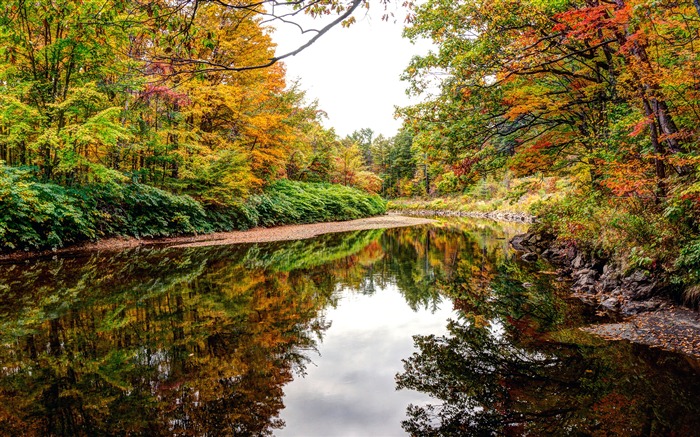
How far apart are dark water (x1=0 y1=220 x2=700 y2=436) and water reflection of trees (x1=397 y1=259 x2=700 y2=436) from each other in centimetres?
2

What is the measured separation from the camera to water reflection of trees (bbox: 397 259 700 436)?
2.76 m

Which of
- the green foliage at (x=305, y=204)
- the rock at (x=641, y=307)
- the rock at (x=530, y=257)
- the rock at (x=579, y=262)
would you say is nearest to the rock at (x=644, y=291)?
the rock at (x=641, y=307)

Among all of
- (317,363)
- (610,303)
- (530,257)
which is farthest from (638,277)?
(317,363)

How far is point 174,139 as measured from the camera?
583 inches

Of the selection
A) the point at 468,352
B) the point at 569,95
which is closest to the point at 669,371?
the point at 468,352

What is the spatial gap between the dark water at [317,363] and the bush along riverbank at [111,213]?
2330 mm

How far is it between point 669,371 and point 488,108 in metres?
8.05

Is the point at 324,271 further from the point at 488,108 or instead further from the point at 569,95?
the point at 569,95

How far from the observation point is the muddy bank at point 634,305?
13.7 ft

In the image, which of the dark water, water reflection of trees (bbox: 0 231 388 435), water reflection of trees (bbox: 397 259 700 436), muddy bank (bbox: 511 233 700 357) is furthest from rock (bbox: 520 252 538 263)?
water reflection of trees (bbox: 0 231 388 435)

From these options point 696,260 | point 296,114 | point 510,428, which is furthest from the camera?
→ point 296,114

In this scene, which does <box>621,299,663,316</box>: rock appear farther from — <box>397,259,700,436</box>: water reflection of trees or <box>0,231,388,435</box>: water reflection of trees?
<box>0,231,388,435</box>: water reflection of trees

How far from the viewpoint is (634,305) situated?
17.4 ft

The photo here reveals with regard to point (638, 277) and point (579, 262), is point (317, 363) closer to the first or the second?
point (638, 277)
